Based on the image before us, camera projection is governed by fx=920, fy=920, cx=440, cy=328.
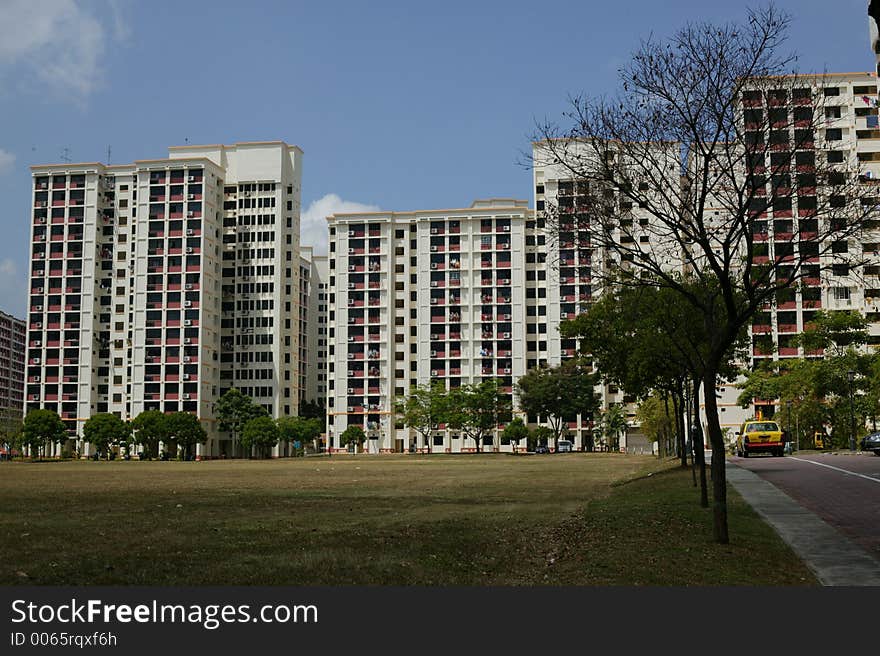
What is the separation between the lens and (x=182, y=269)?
13975 centimetres

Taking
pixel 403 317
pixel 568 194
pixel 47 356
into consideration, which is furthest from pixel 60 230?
pixel 568 194

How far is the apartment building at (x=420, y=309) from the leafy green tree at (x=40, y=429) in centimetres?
4394

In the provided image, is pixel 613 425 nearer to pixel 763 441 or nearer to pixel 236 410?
pixel 236 410

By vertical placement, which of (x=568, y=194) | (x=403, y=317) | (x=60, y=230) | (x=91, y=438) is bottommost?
(x=91, y=438)

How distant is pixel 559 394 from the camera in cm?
12925

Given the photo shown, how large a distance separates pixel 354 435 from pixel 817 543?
4961 inches

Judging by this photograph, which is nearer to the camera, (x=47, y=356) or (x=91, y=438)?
(x=91, y=438)

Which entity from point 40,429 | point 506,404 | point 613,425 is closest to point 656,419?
point 613,425

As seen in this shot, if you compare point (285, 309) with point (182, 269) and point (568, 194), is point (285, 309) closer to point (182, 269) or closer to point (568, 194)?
point (182, 269)

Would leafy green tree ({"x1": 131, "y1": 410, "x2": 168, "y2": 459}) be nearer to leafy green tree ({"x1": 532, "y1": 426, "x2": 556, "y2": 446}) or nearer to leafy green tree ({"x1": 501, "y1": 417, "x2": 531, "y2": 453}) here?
leafy green tree ({"x1": 501, "y1": 417, "x2": 531, "y2": 453})

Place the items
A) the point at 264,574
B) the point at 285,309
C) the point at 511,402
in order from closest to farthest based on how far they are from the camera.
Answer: the point at 264,574, the point at 511,402, the point at 285,309

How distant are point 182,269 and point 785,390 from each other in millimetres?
94941

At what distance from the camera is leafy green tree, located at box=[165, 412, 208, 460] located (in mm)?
117750

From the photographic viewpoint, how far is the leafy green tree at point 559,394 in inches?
5079
